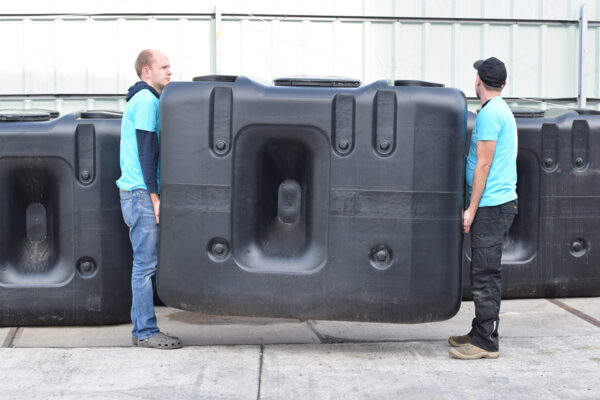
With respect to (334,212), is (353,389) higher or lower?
lower

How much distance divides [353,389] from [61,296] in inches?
77.4

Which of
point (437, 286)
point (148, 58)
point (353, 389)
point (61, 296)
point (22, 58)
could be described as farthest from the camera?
point (22, 58)

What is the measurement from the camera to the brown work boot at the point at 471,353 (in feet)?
13.9

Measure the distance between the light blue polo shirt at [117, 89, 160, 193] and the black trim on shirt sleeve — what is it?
0.10 ft

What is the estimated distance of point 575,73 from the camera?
9.43 meters

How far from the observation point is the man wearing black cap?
4184 mm

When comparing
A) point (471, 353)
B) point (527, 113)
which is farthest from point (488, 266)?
point (527, 113)

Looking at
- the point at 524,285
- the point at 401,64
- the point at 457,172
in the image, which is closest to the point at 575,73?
the point at 401,64

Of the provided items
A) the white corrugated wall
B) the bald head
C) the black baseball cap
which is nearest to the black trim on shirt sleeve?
the bald head

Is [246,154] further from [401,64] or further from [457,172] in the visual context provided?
[401,64]

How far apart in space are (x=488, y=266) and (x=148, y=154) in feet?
5.88

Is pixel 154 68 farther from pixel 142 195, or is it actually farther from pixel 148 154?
pixel 142 195

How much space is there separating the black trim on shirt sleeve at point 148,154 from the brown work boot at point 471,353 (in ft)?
5.68

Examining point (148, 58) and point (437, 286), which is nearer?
point (437, 286)
